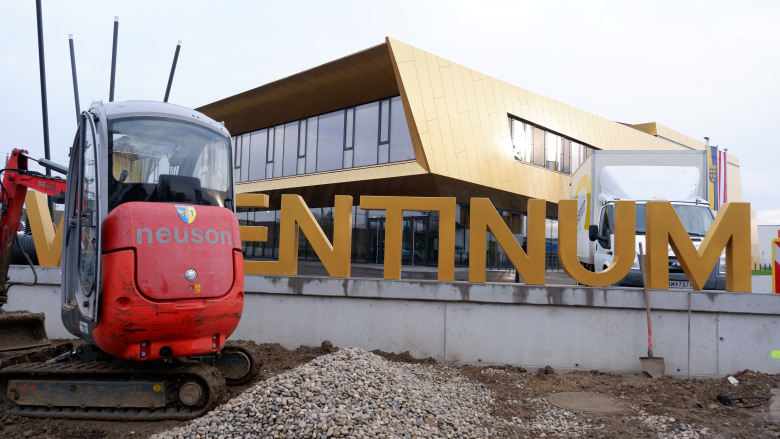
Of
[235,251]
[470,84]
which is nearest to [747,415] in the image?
[235,251]

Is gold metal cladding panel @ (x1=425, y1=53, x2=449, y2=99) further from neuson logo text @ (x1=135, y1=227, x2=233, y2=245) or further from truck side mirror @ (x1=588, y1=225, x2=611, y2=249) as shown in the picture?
neuson logo text @ (x1=135, y1=227, x2=233, y2=245)

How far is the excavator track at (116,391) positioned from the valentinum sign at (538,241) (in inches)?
156

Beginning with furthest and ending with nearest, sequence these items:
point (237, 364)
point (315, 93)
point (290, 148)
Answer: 1. point (290, 148)
2. point (315, 93)
3. point (237, 364)

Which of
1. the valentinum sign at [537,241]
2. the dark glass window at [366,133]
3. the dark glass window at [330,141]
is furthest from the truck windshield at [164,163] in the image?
the dark glass window at [330,141]

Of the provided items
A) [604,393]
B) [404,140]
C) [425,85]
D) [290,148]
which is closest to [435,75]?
[425,85]

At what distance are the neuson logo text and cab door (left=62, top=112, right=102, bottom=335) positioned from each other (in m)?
0.46

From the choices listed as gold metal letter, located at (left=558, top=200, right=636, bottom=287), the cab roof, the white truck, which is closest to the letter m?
gold metal letter, located at (left=558, top=200, right=636, bottom=287)

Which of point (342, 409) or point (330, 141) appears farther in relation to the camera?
point (330, 141)

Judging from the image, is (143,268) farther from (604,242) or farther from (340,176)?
(340,176)

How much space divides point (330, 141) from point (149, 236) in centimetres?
1845

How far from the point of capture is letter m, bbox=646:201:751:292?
27.4 ft

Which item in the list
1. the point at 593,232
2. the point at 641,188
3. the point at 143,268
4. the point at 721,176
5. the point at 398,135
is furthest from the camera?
the point at 721,176

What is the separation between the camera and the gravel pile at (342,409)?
15.9 feet

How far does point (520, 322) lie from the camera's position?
27.8ft
